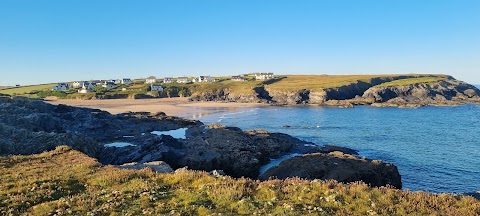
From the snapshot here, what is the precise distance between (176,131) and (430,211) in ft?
210

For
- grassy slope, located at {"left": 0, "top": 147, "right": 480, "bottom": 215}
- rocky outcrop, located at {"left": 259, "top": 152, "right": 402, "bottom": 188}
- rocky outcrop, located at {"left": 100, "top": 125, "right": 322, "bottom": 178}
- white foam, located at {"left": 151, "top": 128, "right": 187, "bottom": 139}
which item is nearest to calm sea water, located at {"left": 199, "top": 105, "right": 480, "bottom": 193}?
Result: rocky outcrop, located at {"left": 259, "top": 152, "right": 402, "bottom": 188}

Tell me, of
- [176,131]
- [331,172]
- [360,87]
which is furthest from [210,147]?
[360,87]

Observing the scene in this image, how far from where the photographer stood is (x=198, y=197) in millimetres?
15086

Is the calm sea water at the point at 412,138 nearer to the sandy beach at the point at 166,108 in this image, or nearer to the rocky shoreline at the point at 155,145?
the rocky shoreline at the point at 155,145

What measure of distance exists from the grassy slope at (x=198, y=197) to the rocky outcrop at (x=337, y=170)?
19.9 metres

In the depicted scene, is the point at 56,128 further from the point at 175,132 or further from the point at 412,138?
the point at 412,138

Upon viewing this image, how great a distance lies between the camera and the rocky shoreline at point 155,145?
36.5 metres

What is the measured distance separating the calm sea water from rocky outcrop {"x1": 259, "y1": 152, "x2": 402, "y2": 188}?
16.7 feet

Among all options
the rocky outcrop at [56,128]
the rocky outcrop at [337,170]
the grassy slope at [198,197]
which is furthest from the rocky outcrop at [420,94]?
the grassy slope at [198,197]

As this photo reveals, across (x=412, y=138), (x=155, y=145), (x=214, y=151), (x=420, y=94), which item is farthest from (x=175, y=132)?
(x=420, y=94)

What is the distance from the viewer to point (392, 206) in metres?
13.6

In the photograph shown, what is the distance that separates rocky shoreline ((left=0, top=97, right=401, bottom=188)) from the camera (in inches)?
1436

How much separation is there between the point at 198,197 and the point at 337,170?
2556 centimetres

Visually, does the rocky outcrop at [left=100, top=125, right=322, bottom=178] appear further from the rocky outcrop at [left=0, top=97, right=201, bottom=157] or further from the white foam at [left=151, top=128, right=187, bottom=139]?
the white foam at [left=151, top=128, right=187, bottom=139]
